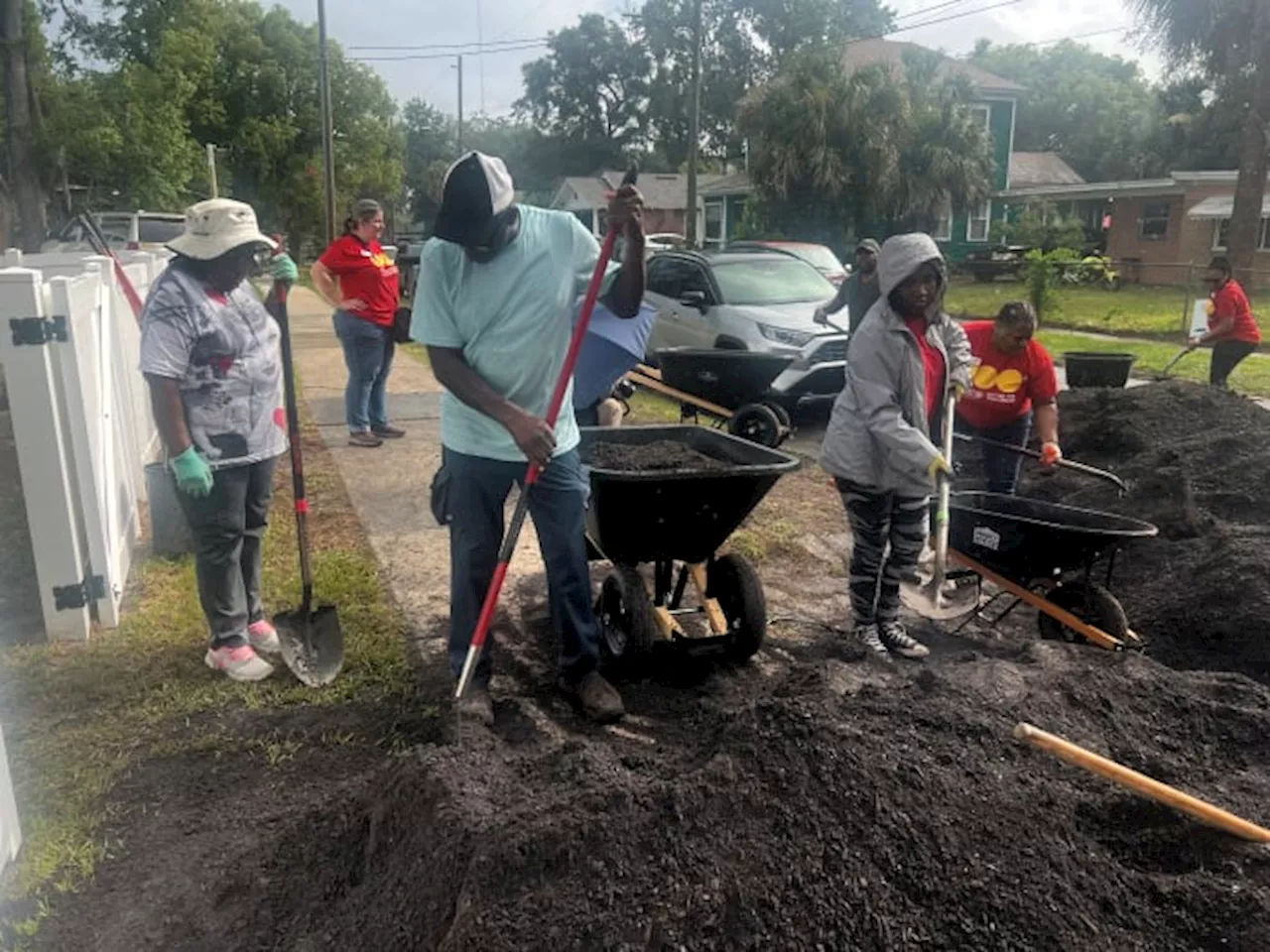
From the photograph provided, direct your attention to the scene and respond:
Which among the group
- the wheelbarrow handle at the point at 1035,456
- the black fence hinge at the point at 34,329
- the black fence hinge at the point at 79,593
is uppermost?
the black fence hinge at the point at 34,329

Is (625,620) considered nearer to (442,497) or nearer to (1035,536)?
(442,497)

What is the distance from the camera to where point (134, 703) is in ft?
13.1

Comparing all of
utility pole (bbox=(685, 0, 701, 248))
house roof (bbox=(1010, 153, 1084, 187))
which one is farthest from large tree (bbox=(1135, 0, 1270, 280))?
house roof (bbox=(1010, 153, 1084, 187))

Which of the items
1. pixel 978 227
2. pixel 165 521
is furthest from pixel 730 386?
pixel 978 227

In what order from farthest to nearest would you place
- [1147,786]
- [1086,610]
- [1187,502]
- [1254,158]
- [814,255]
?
[1254,158] < [814,255] < [1187,502] < [1086,610] < [1147,786]

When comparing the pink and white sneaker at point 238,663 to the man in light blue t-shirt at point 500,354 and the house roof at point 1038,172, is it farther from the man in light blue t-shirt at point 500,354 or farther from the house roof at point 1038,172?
the house roof at point 1038,172

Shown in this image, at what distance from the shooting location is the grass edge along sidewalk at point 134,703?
3.11m

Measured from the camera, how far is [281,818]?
3.21m

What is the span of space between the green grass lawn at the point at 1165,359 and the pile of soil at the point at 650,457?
33.2 feet

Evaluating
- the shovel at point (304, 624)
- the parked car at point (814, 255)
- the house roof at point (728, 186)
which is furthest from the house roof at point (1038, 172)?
the shovel at point (304, 624)

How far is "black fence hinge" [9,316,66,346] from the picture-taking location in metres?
4.21

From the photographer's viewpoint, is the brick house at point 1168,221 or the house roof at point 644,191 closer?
the brick house at point 1168,221

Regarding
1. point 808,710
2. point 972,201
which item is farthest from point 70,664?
point 972,201

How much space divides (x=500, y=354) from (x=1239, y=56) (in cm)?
2040
